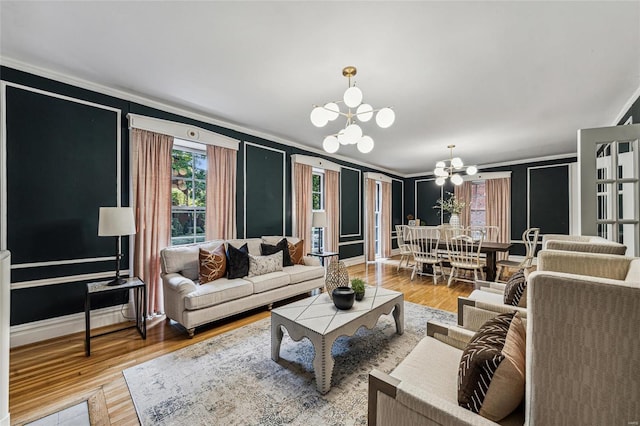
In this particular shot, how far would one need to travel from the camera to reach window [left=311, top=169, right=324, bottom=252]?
568 cm

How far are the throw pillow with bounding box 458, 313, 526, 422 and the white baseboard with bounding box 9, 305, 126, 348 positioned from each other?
3.48 metres

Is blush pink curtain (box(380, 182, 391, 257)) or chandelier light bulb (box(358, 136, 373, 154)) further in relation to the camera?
blush pink curtain (box(380, 182, 391, 257))

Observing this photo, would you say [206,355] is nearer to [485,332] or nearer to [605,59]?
[485,332]

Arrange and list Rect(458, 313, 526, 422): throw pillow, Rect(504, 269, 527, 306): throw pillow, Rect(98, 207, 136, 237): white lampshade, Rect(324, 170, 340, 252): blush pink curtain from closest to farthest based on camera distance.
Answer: Rect(458, 313, 526, 422): throw pillow < Rect(504, 269, 527, 306): throw pillow < Rect(98, 207, 136, 237): white lampshade < Rect(324, 170, 340, 252): blush pink curtain

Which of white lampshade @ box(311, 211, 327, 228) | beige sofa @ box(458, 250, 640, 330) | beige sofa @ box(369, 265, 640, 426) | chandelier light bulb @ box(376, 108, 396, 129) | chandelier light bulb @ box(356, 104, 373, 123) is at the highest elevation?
chandelier light bulb @ box(356, 104, 373, 123)

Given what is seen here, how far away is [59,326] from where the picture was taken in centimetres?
262

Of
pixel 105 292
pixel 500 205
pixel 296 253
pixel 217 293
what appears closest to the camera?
pixel 105 292

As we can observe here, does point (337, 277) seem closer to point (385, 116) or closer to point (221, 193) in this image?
point (385, 116)

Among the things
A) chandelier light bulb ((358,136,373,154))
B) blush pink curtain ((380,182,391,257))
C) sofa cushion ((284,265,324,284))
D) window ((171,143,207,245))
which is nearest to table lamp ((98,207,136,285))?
window ((171,143,207,245))

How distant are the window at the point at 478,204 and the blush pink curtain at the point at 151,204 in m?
7.39

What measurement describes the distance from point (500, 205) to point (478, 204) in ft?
1.83

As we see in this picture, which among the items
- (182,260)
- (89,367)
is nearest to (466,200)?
(182,260)

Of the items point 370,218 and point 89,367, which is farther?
point 370,218

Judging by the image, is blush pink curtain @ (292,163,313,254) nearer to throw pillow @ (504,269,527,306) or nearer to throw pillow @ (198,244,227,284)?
throw pillow @ (198,244,227,284)
